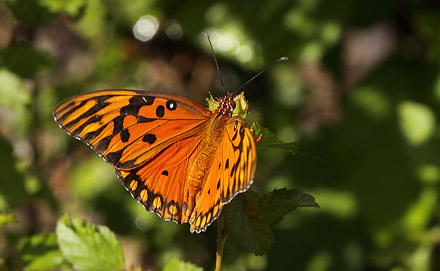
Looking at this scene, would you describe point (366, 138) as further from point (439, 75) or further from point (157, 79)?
point (157, 79)

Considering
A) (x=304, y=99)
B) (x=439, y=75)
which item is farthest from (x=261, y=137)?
(x=304, y=99)

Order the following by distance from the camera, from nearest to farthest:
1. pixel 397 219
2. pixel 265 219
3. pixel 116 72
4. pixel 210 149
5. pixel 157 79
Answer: pixel 265 219
pixel 210 149
pixel 397 219
pixel 116 72
pixel 157 79

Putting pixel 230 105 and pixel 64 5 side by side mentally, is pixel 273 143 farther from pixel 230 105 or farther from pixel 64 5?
pixel 64 5

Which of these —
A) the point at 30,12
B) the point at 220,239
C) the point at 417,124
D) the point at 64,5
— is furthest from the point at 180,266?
the point at 417,124

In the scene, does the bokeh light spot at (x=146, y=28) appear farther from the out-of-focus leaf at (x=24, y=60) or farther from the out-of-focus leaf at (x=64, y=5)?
the out-of-focus leaf at (x=24, y=60)

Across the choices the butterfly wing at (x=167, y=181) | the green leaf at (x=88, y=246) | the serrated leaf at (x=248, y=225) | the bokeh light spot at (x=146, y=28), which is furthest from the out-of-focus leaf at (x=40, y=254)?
the bokeh light spot at (x=146, y=28)

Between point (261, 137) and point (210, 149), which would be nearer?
point (261, 137)

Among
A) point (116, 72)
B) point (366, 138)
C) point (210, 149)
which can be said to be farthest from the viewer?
point (116, 72)

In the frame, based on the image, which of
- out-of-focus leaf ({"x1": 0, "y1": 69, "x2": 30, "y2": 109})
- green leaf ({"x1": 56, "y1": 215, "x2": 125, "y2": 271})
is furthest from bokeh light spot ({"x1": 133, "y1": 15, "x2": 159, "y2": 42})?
green leaf ({"x1": 56, "y1": 215, "x2": 125, "y2": 271})
